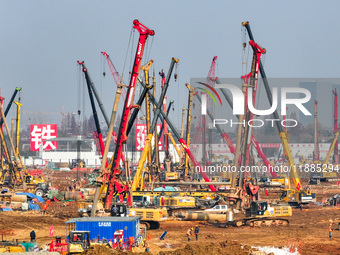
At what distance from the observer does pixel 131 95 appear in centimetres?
5538

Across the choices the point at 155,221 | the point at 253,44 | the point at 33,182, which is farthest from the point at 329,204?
the point at 33,182

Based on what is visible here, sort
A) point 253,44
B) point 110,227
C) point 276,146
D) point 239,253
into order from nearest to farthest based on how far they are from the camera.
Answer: point 239,253 < point 110,227 < point 253,44 < point 276,146

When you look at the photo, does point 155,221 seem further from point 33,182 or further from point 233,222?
point 33,182

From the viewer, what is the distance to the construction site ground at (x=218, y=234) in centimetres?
4056

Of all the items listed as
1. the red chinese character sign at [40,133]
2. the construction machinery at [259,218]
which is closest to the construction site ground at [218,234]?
the construction machinery at [259,218]

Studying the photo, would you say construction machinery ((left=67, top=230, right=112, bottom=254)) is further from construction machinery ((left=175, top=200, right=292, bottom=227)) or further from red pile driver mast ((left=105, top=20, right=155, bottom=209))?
construction machinery ((left=175, top=200, right=292, bottom=227))

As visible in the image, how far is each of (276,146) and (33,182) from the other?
68.0m

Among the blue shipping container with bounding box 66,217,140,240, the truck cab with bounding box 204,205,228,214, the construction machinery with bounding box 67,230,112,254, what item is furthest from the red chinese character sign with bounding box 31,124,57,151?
the construction machinery with bounding box 67,230,112,254

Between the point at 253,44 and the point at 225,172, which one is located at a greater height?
the point at 253,44

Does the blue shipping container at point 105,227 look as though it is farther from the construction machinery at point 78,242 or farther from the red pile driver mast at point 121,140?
the red pile driver mast at point 121,140

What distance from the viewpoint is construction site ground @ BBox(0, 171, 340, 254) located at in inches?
1597

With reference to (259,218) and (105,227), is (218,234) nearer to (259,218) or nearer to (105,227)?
(259,218)

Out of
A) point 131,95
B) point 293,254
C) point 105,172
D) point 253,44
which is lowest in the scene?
point 293,254

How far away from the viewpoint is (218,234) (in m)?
49.7
